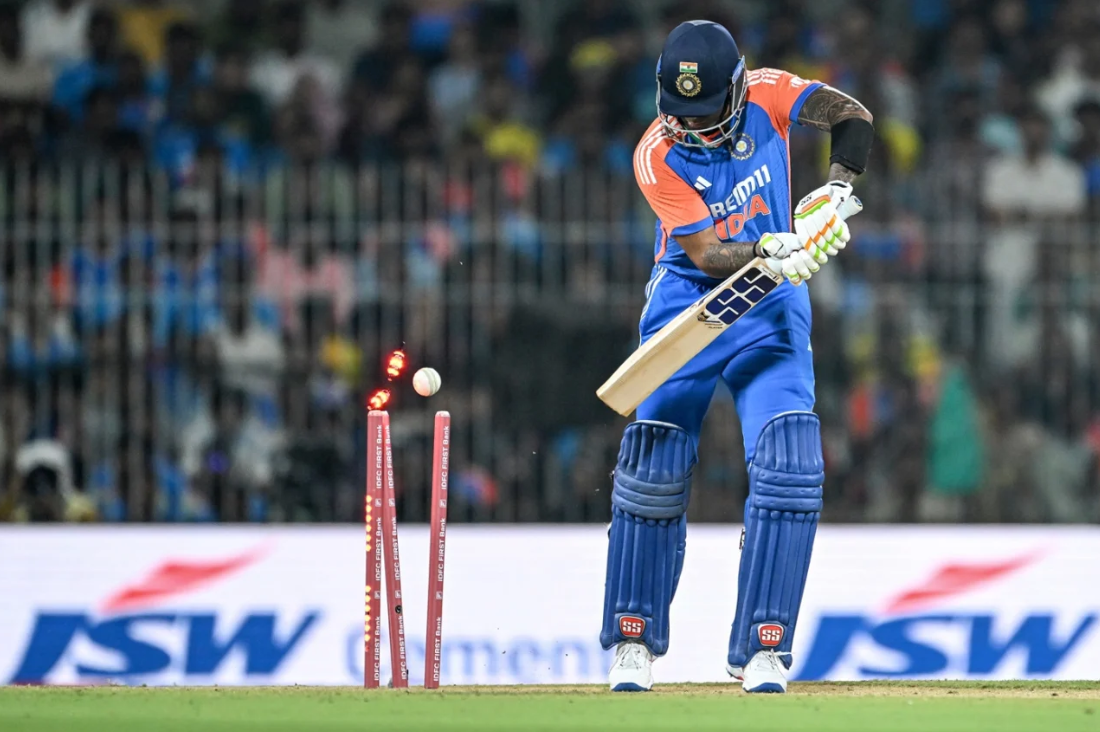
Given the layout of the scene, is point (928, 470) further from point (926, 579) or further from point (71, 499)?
point (71, 499)

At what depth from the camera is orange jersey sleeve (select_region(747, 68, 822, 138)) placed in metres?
6.57

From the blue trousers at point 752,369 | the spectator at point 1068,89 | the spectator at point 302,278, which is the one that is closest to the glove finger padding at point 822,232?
the blue trousers at point 752,369

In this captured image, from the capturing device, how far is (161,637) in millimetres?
9781

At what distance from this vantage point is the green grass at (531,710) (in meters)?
5.24

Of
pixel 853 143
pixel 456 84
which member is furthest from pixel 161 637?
pixel 456 84

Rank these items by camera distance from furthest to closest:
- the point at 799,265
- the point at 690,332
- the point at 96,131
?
the point at 96,131 → the point at 690,332 → the point at 799,265

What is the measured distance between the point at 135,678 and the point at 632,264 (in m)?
3.84

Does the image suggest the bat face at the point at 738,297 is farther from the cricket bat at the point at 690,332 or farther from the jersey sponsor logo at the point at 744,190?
the jersey sponsor logo at the point at 744,190

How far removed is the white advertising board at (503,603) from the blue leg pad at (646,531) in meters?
3.04

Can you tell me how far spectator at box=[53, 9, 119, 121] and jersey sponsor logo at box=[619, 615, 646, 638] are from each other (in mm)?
7817

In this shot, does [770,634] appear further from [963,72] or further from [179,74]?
[179,74]

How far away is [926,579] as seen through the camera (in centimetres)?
982


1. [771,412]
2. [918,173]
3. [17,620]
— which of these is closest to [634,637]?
[771,412]

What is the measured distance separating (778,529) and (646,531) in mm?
480
